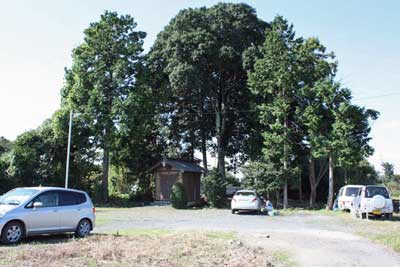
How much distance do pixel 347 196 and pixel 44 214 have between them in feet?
64.1

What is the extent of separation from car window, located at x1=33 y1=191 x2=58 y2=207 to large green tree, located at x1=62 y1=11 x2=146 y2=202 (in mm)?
20328

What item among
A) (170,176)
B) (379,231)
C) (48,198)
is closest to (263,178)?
(170,176)

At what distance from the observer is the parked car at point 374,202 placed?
2016 centimetres

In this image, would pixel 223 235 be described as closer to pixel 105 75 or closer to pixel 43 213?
pixel 43 213

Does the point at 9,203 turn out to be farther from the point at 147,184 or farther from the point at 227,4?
the point at 227,4

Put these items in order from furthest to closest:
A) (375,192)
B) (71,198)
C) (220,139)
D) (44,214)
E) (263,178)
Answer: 1. (220,139)
2. (263,178)
3. (375,192)
4. (71,198)
5. (44,214)

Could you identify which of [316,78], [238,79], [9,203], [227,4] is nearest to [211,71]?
[238,79]

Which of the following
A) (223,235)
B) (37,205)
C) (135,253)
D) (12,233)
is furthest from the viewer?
(223,235)

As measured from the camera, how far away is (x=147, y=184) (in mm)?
37312

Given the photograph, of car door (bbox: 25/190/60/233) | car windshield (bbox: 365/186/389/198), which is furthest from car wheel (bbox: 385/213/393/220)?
car door (bbox: 25/190/60/233)

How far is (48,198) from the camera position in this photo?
40.2 feet

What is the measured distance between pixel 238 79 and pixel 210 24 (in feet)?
19.2

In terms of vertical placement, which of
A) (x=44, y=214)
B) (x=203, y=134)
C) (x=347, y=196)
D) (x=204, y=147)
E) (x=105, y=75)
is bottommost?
(x=44, y=214)

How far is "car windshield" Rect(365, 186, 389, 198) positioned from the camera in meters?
20.7
